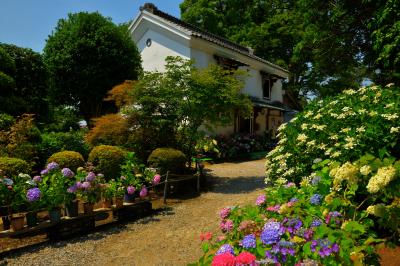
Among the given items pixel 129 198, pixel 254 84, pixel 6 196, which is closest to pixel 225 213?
pixel 6 196

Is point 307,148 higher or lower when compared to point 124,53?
lower

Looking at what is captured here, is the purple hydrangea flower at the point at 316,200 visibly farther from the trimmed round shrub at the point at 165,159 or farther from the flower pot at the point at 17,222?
the trimmed round shrub at the point at 165,159

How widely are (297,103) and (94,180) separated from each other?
2962 centimetres

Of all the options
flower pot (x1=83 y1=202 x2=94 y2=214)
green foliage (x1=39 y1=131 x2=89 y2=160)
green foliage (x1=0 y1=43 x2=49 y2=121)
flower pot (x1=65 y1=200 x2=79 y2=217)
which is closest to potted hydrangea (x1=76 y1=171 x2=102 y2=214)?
flower pot (x1=83 y1=202 x2=94 y2=214)

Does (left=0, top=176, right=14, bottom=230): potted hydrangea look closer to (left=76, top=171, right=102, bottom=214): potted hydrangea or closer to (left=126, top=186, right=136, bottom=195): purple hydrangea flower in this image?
(left=76, top=171, right=102, bottom=214): potted hydrangea

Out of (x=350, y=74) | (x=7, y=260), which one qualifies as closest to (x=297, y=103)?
(x=350, y=74)

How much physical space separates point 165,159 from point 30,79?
8.75 meters

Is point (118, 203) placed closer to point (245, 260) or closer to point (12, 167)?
point (12, 167)

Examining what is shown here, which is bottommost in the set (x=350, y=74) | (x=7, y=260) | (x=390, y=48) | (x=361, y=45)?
(x=7, y=260)

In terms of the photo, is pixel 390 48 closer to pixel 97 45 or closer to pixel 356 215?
pixel 356 215

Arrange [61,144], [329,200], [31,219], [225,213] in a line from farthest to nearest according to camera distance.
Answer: [61,144]
[31,219]
[225,213]
[329,200]

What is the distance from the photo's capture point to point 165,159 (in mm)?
10414

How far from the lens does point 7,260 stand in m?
5.59

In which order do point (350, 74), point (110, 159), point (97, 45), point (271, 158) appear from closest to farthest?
point (271, 158) → point (110, 159) → point (97, 45) → point (350, 74)
